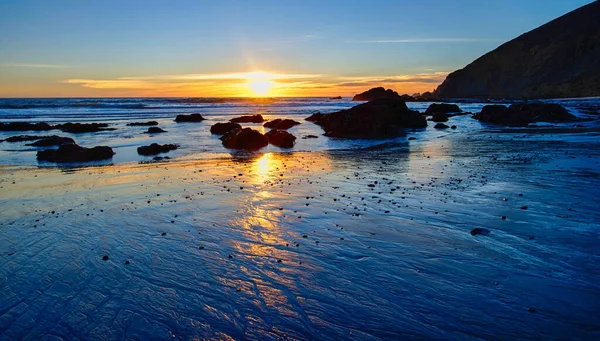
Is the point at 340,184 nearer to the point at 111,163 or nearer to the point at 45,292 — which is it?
the point at 45,292

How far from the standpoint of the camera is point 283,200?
1072cm

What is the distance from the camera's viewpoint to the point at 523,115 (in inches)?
1544

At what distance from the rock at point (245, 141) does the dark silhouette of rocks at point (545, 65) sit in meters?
102

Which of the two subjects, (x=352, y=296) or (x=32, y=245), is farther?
(x=32, y=245)

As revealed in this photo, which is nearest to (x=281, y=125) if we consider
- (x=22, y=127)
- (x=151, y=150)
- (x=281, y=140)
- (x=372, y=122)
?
(x=372, y=122)

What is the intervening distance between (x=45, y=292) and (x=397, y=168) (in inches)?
491

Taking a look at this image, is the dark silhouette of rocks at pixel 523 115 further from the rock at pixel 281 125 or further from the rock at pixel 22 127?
the rock at pixel 22 127

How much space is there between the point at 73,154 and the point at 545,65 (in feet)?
469

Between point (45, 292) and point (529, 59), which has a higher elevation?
point (529, 59)

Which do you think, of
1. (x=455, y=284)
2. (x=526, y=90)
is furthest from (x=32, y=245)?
(x=526, y=90)

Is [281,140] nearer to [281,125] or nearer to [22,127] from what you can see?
[281,125]

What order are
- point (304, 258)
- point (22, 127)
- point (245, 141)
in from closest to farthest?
point (304, 258), point (245, 141), point (22, 127)

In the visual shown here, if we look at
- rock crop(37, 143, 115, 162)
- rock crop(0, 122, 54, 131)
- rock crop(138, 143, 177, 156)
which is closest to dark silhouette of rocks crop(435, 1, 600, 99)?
rock crop(138, 143, 177, 156)

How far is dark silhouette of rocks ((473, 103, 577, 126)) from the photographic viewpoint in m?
38.7
